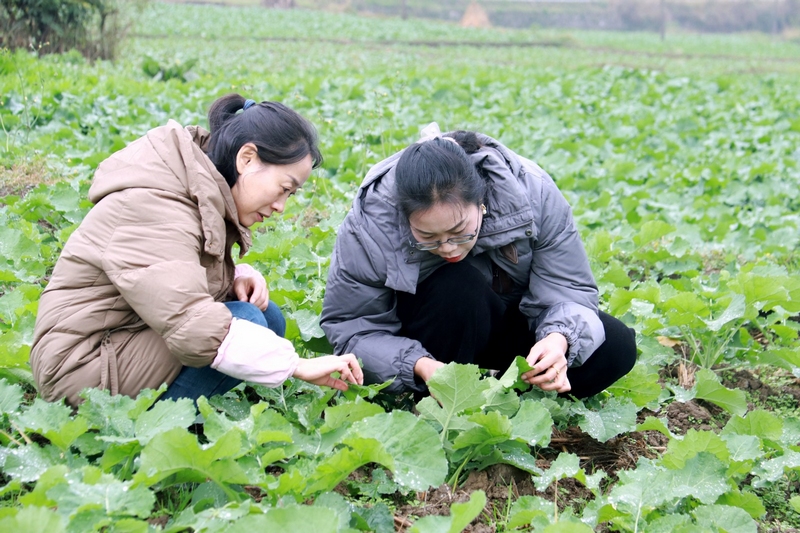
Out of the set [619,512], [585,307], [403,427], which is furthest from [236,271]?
[619,512]

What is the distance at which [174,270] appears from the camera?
1822 mm

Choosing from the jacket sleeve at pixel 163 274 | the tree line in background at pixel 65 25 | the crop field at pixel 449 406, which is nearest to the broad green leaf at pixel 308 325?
the crop field at pixel 449 406

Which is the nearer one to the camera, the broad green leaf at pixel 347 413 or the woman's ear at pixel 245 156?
the broad green leaf at pixel 347 413

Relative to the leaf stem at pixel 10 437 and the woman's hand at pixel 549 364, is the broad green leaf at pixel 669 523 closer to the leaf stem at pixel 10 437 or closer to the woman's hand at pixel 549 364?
the woman's hand at pixel 549 364

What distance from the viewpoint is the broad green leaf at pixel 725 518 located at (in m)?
1.82

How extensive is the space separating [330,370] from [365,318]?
0.39m

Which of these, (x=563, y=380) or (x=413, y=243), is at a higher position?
(x=413, y=243)

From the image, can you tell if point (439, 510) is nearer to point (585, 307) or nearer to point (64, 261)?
point (585, 307)

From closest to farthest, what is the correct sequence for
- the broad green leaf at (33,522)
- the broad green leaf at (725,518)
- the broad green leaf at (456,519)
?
the broad green leaf at (33,522) < the broad green leaf at (456,519) < the broad green leaf at (725,518)

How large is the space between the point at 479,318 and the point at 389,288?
0.93 feet

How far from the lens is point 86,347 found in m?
2.00

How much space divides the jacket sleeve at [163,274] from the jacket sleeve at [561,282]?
3.22 feet

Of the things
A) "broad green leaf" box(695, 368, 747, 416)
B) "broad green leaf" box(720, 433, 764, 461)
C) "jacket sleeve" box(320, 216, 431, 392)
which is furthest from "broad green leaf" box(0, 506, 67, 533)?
"broad green leaf" box(695, 368, 747, 416)

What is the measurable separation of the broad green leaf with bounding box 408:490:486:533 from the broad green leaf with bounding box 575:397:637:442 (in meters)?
0.78
